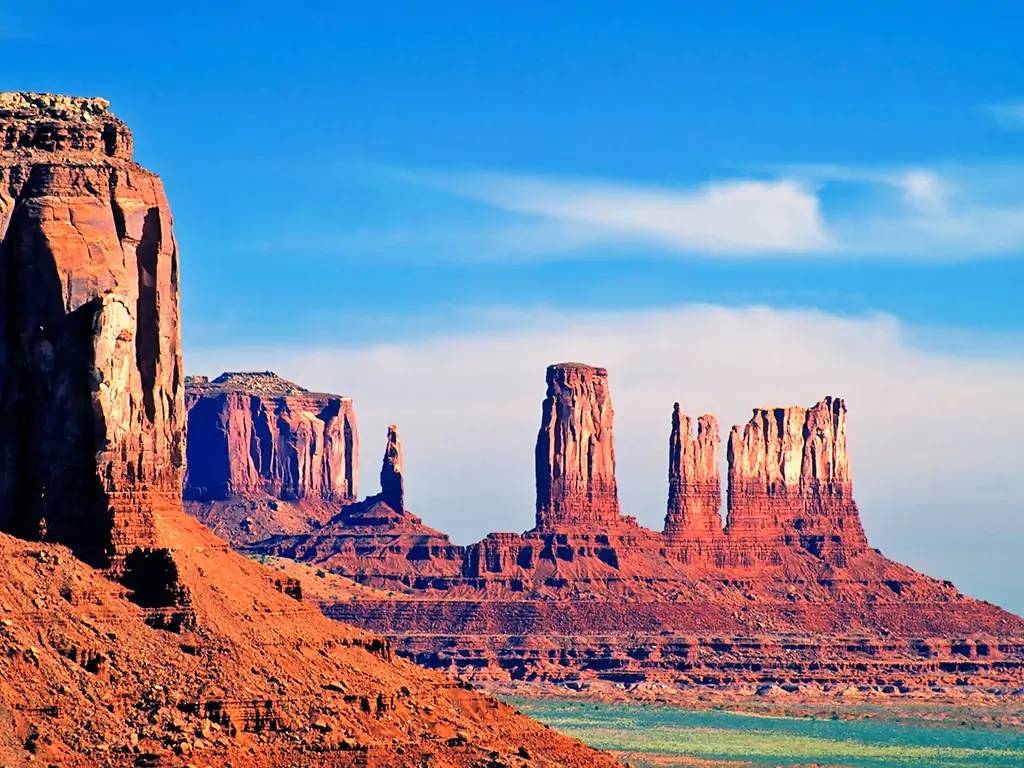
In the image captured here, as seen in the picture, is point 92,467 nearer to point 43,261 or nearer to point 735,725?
point 43,261

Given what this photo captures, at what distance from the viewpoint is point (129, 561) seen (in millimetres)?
82062

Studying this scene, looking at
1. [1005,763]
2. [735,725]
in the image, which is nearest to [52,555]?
[1005,763]

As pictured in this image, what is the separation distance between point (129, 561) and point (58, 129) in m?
11.5

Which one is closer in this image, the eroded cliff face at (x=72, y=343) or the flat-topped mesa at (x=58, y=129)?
the eroded cliff face at (x=72, y=343)

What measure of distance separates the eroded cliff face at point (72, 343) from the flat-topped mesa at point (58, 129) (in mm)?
36

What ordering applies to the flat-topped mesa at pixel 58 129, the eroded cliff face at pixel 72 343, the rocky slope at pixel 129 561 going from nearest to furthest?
the rocky slope at pixel 129 561 → the eroded cliff face at pixel 72 343 → the flat-topped mesa at pixel 58 129

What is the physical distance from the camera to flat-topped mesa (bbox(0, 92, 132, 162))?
279 ft

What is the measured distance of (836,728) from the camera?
193000mm

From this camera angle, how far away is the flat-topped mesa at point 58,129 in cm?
8519

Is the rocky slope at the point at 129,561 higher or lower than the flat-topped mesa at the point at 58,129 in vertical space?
lower

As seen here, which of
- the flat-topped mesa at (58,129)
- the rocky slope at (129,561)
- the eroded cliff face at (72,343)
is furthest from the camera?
the flat-topped mesa at (58,129)

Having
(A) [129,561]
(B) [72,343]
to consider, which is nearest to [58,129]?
(B) [72,343]

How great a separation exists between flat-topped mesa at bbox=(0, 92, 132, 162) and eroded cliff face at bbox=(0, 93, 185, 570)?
0.12ft

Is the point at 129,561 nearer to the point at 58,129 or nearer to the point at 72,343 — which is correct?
the point at 72,343
